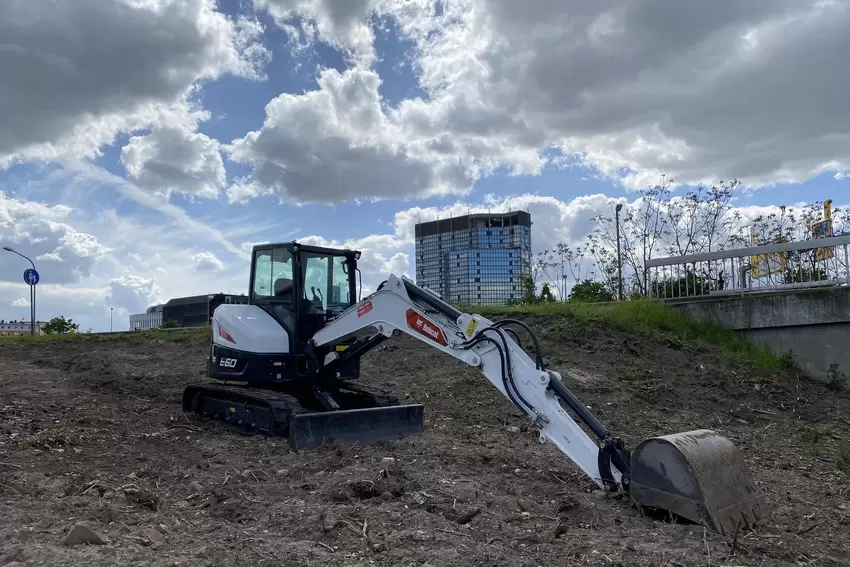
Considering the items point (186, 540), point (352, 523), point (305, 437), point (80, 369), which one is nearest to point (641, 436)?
point (305, 437)

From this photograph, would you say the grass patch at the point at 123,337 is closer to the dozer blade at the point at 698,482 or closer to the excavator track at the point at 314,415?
the excavator track at the point at 314,415

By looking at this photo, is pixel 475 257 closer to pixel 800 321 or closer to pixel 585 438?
pixel 800 321

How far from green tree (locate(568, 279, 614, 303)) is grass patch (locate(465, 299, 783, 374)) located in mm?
3394

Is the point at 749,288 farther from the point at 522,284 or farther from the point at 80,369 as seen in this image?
the point at 80,369

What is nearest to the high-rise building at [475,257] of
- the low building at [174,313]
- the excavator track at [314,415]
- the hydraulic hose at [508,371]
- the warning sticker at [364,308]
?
the excavator track at [314,415]

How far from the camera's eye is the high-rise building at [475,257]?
78.8ft

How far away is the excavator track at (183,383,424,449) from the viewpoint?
7.89 m

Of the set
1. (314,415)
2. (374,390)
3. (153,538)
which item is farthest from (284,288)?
(153,538)

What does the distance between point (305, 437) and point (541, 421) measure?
290 centimetres

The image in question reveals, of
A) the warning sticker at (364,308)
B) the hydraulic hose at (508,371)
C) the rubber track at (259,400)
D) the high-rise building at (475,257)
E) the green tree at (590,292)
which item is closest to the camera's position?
the hydraulic hose at (508,371)

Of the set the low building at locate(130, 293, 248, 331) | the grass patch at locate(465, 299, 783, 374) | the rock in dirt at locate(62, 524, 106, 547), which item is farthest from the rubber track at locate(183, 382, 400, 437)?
the low building at locate(130, 293, 248, 331)

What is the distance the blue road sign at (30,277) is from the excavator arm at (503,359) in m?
22.3

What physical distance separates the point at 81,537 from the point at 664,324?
38.5 feet

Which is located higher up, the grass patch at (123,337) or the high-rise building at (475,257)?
the high-rise building at (475,257)
